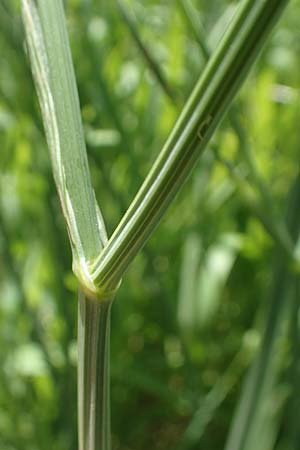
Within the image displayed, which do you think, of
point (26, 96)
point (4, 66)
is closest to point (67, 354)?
point (26, 96)

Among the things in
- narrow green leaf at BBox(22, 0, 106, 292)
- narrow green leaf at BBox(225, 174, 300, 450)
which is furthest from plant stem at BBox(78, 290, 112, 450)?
narrow green leaf at BBox(225, 174, 300, 450)

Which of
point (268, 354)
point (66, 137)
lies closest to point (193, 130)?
point (66, 137)

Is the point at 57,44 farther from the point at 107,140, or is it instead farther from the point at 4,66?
the point at 4,66

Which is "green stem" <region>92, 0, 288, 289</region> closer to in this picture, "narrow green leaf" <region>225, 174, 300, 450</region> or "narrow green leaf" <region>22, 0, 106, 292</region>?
"narrow green leaf" <region>22, 0, 106, 292</region>

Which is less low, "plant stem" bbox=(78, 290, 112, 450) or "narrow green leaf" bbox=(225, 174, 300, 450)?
"plant stem" bbox=(78, 290, 112, 450)

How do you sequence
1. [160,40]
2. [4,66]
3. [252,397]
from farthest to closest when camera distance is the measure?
[160,40]
[4,66]
[252,397]

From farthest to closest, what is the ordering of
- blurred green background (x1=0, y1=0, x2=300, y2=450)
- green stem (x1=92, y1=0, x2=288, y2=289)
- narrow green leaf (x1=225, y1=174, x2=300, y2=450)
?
1. blurred green background (x1=0, y1=0, x2=300, y2=450)
2. narrow green leaf (x1=225, y1=174, x2=300, y2=450)
3. green stem (x1=92, y1=0, x2=288, y2=289)

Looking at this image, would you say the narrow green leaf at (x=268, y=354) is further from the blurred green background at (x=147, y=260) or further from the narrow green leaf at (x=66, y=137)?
the narrow green leaf at (x=66, y=137)

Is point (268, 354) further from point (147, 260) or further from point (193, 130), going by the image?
point (193, 130)

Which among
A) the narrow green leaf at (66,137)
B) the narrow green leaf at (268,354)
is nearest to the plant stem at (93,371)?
the narrow green leaf at (66,137)
